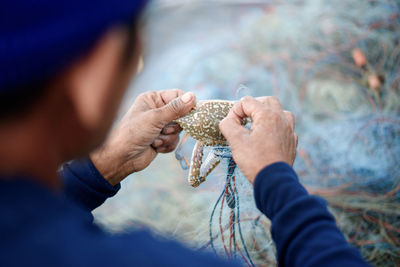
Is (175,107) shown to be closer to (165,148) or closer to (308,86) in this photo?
(165,148)

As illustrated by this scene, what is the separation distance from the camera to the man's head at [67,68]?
0.93 ft

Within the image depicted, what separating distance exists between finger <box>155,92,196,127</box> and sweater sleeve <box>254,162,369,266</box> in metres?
0.48

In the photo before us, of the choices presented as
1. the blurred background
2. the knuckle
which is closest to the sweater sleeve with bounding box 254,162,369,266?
the knuckle

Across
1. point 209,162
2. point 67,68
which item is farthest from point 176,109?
point 67,68

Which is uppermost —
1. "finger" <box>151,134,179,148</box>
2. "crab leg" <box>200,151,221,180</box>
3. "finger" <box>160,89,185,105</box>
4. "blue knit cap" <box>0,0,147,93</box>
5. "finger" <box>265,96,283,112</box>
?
"blue knit cap" <box>0,0,147,93</box>

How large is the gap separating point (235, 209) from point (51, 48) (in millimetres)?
1027

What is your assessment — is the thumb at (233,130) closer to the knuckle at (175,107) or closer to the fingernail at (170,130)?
the knuckle at (175,107)

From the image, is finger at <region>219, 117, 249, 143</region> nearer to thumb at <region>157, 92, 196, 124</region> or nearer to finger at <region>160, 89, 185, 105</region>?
thumb at <region>157, 92, 196, 124</region>

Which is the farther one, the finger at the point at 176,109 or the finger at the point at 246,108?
the finger at the point at 176,109

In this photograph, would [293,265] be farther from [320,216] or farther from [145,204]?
[145,204]

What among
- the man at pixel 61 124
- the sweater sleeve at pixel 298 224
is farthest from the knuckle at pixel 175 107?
the man at pixel 61 124

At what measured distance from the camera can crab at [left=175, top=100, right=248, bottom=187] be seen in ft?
3.45

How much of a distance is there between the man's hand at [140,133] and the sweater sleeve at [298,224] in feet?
1.66

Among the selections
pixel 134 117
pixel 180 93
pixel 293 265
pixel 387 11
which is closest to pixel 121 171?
pixel 134 117
